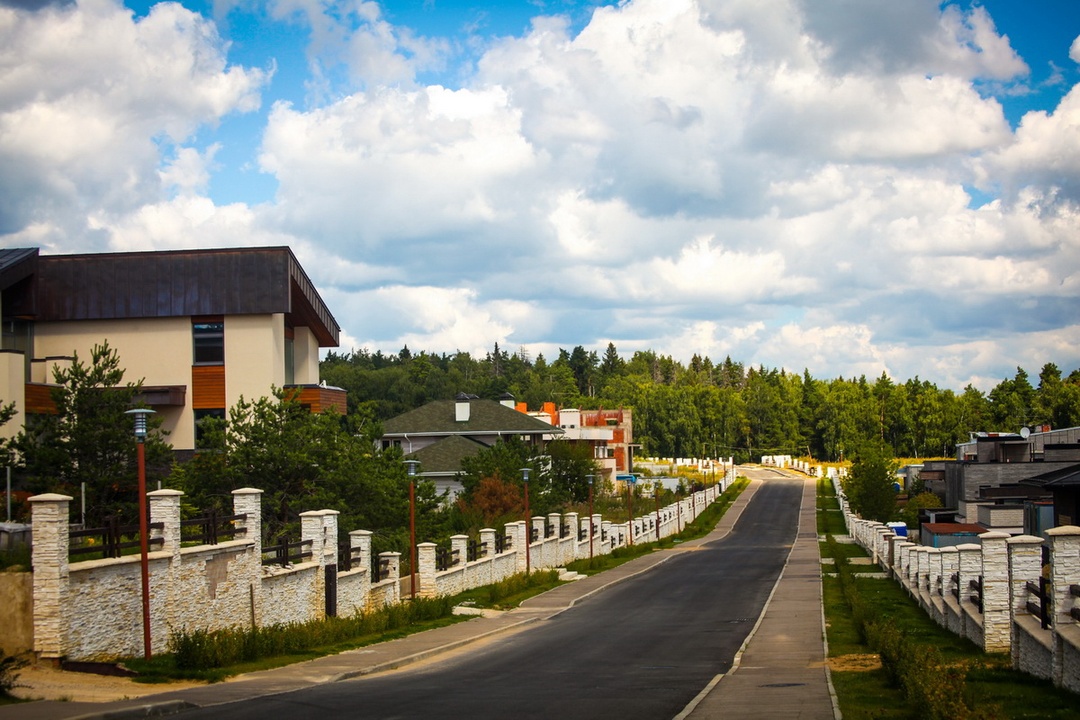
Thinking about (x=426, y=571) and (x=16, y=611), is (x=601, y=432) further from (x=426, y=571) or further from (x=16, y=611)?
(x=16, y=611)

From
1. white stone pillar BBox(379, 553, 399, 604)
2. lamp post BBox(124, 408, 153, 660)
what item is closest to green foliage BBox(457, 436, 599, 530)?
white stone pillar BBox(379, 553, 399, 604)

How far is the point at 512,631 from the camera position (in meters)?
26.8

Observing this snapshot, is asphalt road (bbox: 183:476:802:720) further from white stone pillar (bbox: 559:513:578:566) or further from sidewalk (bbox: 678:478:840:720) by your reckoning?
white stone pillar (bbox: 559:513:578:566)

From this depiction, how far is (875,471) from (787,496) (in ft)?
122

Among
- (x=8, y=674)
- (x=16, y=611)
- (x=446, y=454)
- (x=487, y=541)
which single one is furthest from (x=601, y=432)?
(x=8, y=674)

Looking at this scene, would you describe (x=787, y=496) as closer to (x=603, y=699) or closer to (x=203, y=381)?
(x=203, y=381)

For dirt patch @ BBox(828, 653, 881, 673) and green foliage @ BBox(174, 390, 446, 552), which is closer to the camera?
dirt patch @ BBox(828, 653, 881, 673)

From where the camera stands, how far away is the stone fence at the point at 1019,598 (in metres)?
13.5

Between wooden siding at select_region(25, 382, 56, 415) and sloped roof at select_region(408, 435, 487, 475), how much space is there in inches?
1280

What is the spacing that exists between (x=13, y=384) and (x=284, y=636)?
13741 millimetres

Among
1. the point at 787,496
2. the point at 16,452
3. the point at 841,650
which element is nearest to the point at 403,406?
the point at 787,496

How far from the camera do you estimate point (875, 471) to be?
69.4m

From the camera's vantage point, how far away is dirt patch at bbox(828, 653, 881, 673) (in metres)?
17.8

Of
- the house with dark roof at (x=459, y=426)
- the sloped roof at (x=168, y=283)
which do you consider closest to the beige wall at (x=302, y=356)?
the sloped roof at (x=168, y=283)
